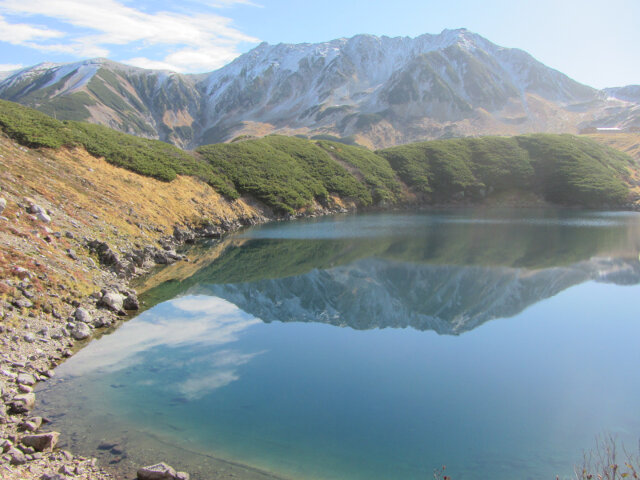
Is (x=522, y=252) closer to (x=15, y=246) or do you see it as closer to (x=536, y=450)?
(x=536, y=450)

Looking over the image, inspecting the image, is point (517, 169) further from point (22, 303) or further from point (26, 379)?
point (26, 379)

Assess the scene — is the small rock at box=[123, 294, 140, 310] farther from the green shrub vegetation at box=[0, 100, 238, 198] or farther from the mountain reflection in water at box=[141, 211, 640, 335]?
the green shrub vegetation at box=[0, 100, 238, 198]

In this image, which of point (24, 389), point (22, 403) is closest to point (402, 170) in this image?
point (24, 389)

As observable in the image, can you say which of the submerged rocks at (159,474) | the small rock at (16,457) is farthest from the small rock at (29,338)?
the submerged rocks at (159,474)

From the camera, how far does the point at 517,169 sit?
90.8m

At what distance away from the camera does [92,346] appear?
17656 mm

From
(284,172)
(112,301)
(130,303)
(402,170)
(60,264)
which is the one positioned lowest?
(130,303)

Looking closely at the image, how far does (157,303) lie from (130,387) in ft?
33.6

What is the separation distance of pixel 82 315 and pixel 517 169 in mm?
90569

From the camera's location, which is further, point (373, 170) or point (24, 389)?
point (373, 170)

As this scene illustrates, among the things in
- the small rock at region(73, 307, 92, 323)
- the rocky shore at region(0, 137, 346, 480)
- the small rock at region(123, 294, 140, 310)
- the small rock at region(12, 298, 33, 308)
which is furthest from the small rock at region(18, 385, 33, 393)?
the small rock at region(123, 294, 140, 310)

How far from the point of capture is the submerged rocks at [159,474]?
9.52 metres

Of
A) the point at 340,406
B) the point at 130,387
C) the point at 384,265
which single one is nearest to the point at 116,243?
the point at 130,387

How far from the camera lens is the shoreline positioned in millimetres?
10891
